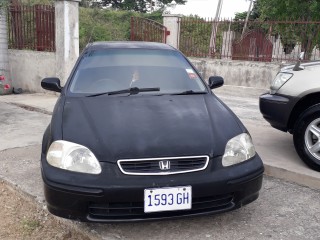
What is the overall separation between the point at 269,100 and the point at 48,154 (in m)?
2.55

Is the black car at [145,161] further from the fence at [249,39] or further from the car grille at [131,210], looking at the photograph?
the fence at [249,39]

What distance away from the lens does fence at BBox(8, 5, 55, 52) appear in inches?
383

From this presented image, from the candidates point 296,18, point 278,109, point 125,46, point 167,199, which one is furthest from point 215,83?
point 296,18

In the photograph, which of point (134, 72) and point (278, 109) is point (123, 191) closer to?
point (134, 72)

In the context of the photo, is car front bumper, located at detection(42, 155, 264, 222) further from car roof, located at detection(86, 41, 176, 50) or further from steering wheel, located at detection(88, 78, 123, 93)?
car roof, located at detection(86, 41, 176, 50)

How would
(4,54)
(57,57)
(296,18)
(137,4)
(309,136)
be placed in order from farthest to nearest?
(137,4) < (296,18) < (4,54) < (57,57) < (309,136)

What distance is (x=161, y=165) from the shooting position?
2721 millimetres

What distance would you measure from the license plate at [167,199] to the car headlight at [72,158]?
398 millimetres

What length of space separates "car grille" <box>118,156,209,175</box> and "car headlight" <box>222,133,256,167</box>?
19 centimetres

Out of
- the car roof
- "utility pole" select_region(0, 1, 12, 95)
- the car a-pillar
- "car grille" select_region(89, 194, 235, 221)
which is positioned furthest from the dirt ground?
"utility pole" select_region(0, 1, 12, 95)

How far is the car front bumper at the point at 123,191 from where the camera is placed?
103 inches

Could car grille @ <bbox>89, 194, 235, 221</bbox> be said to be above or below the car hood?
below

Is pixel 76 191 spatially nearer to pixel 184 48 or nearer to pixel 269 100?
→ pixel 269 100

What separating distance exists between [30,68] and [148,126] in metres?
7.97
